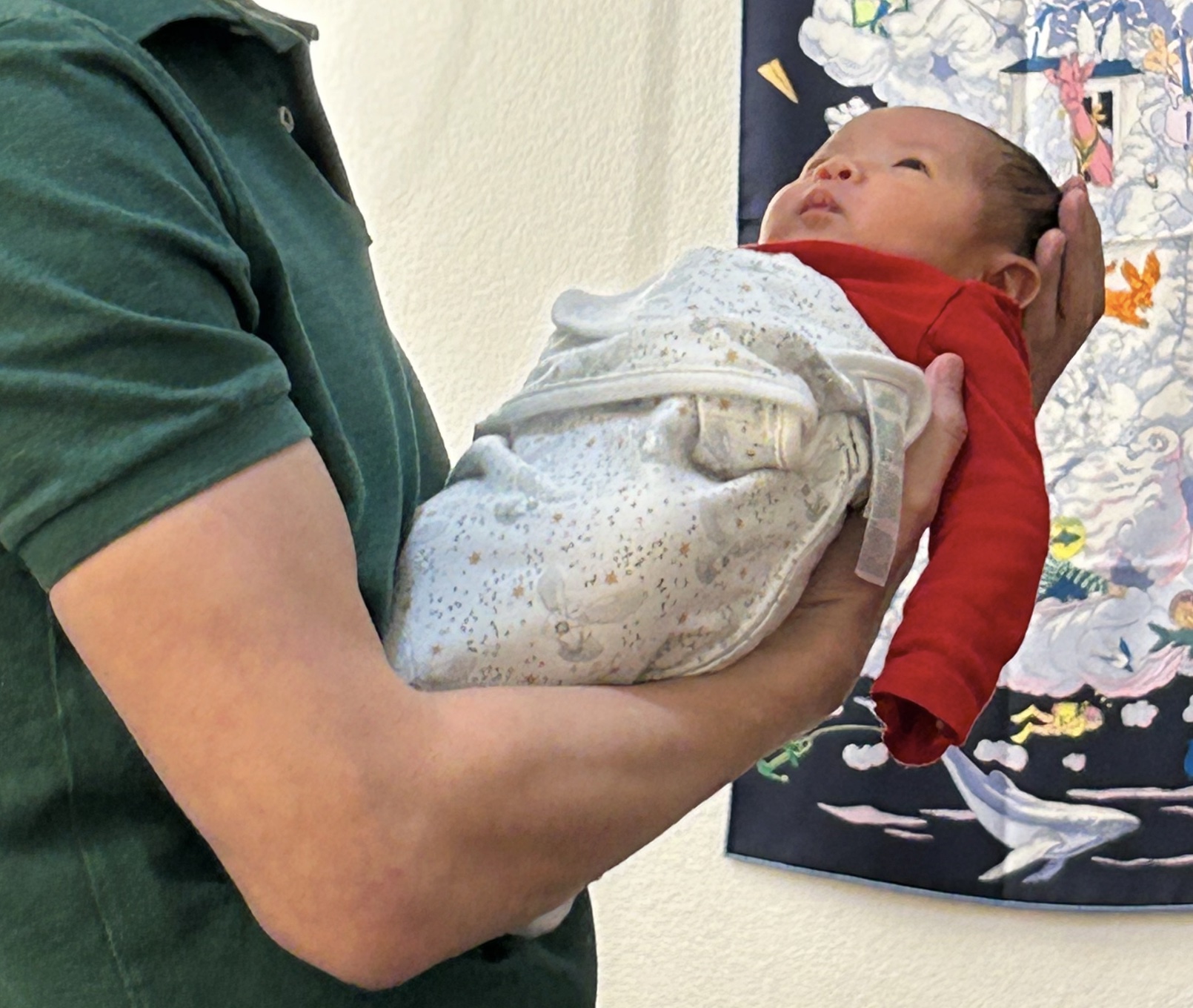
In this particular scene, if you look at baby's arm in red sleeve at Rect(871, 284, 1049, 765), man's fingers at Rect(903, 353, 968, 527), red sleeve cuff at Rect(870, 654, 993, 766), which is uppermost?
man's fingers at Rect(903, 353, 968, 527)

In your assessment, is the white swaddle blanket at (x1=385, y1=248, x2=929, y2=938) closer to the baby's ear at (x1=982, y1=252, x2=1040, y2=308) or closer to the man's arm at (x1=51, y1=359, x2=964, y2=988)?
the man's arm at (x1=51, y1=359, x2=964, y2=988)

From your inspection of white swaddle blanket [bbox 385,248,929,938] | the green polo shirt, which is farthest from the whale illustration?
the green polo shirt

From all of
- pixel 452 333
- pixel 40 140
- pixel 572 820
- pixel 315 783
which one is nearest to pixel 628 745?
pixel 572 820

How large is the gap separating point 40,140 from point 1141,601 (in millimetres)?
1510

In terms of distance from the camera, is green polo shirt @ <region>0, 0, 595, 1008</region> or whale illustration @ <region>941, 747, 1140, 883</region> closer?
green polo shirt @ <region>0, 0, 595, 1008</region>

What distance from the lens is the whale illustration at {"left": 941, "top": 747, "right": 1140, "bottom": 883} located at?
1.57 meters

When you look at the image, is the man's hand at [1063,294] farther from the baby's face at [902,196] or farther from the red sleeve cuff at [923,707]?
the red sleeve cuff at [923,707]

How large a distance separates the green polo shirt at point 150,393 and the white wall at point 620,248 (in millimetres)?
1147

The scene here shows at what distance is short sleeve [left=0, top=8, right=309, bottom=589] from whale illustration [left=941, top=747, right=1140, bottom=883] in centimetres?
139

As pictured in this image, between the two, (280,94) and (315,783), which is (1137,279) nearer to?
(280,94)

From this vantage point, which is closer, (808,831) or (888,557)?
(888,557)

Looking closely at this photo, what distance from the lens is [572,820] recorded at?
1.65 feet

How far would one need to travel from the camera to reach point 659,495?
611 mm

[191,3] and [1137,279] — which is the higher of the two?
[191,3]
